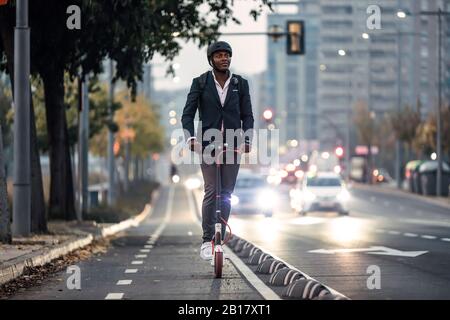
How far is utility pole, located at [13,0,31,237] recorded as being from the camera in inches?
805

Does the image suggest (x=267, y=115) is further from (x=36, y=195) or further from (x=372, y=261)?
(x=372, y=261)

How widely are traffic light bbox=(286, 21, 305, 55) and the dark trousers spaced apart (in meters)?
23.7

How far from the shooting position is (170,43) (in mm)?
29672

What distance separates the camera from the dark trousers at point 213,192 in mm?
13055

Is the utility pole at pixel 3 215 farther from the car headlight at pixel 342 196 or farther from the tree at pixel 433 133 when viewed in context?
the tree at pixel 433 133

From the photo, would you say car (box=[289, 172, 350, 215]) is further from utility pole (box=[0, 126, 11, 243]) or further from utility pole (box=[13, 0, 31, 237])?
utility pole (box=[0, 126, 11, 243])

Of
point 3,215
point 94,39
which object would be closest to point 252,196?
point 94,39

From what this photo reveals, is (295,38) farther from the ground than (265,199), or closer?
farther from the ground

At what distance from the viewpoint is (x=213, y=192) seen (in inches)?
522

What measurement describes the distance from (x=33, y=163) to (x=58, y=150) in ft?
22.4

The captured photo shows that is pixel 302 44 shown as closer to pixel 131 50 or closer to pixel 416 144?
pixel 131 50

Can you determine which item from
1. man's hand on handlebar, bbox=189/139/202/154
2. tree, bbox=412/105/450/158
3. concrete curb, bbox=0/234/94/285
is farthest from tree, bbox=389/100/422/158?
man's hand on handlebar, bbox=189/139/202/154

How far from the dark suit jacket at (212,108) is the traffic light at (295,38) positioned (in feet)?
78.1

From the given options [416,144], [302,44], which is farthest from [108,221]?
[416,144]
